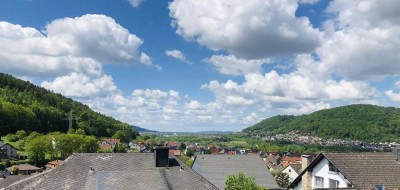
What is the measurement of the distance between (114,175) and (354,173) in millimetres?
→ 15028

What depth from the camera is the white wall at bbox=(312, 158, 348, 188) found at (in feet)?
77.9

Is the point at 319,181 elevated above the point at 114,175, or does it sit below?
above

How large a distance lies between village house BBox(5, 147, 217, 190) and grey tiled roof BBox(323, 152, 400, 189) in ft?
29.8

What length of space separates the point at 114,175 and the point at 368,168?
15854 millimetres

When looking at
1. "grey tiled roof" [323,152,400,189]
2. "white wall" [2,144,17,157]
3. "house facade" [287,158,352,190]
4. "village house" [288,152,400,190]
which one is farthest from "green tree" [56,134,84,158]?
"grey tiled roof" [323,152,400,189]

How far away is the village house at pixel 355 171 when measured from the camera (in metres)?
22.0

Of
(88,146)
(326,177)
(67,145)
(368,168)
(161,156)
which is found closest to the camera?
(368,168)

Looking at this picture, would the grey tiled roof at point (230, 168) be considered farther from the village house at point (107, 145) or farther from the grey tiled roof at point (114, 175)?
the village house at point (107, 145)

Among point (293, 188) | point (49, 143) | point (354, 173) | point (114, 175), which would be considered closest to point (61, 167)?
point (114, 175)

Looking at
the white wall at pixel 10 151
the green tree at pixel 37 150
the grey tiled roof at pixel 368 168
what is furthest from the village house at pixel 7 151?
the grey tiled roof at pixel 368 168

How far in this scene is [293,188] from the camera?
28.5 metres

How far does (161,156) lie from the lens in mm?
29562

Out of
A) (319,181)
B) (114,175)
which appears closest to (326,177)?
(319,181)

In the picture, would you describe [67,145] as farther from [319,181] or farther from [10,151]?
[319,181]
